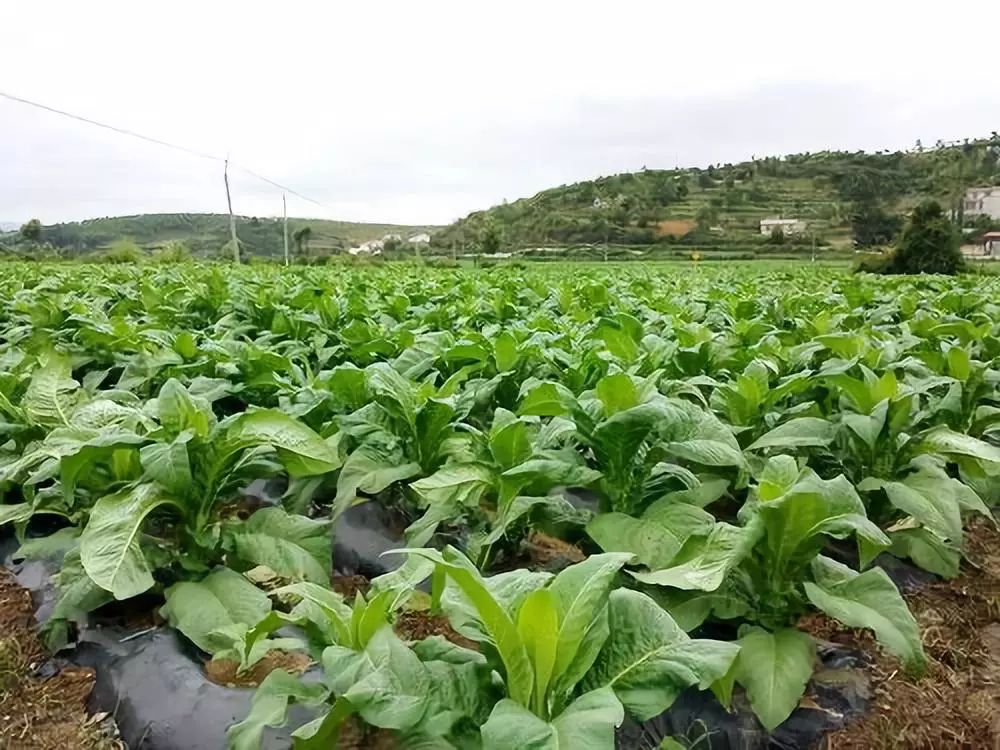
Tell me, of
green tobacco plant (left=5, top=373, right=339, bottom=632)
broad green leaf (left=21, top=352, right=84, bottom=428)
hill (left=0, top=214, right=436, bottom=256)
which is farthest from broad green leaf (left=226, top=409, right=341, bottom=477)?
hill (left=0, top=214, right=436, bottom=256)

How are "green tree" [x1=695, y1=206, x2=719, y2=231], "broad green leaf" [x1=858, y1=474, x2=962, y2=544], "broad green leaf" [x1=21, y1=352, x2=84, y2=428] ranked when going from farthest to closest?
"green tree" [x1=695, y1=206, x2=719, y2=231] → "broad green leaf" [x1=21, y1=352, x2=84, y2=428] → "broad green leaf" [x1=858, y1=474, x2=962, y2=544]

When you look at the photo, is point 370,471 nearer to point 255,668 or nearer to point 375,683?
point 255,668

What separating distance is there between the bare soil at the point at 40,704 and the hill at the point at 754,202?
174ft

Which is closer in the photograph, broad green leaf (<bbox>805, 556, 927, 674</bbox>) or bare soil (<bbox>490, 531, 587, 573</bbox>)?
broad green leaf (<bbox>805, 556, 927, 674</bbox>)

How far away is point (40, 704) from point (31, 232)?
131 ft

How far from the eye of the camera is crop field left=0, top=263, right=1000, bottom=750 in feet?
4.15

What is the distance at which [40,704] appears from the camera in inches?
69.2

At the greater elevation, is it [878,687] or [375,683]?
[375,683]

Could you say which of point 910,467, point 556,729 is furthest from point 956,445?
point 556,729

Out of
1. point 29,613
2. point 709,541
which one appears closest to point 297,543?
point 29,613

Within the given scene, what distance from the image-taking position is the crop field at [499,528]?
4.15ft

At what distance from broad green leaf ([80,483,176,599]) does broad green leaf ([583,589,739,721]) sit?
1071mm

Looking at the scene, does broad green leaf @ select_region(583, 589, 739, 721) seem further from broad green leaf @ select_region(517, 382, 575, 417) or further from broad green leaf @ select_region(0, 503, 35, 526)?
broad green leaf @ select_region(0, 503, 35, 526)

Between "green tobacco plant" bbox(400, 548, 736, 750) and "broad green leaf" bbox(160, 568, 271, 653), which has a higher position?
"green tobacco plant" bbox(400, 548, 736, 750)
